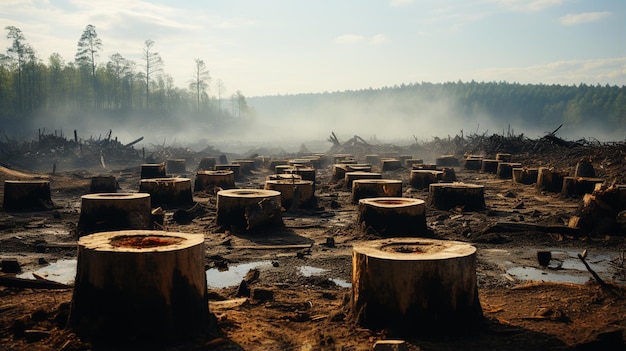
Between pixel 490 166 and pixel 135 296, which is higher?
pixel 135 296

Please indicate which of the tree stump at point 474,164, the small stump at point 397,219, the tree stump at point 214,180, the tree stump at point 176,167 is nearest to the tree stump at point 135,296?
the small stump at point 397,219

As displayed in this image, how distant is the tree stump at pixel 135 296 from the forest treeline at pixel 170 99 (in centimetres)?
5802

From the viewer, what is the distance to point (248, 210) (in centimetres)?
1142

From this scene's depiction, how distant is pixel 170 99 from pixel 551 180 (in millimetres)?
88905

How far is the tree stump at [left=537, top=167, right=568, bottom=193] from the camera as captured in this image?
17719mm

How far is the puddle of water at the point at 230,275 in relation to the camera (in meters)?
7.77

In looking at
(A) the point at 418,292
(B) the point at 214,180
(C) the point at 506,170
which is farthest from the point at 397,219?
(C) the point at 506,170

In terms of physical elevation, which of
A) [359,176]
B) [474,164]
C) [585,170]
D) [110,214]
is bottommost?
[474,164]

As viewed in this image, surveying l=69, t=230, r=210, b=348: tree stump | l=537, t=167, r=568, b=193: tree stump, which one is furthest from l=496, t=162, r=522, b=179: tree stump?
l=69, t=230, r=210, b=348: tree stump

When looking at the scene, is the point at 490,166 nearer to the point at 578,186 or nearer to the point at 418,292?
the point at 578,186

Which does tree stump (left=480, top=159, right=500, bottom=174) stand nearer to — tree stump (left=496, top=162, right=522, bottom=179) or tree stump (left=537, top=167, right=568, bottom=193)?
tree stump (left=496, top=162, right=522, bottom=179)

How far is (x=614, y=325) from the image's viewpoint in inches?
214

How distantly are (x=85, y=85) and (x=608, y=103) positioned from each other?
91.7 m

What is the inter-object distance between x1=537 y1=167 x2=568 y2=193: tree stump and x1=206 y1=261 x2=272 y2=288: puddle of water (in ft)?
39.4
